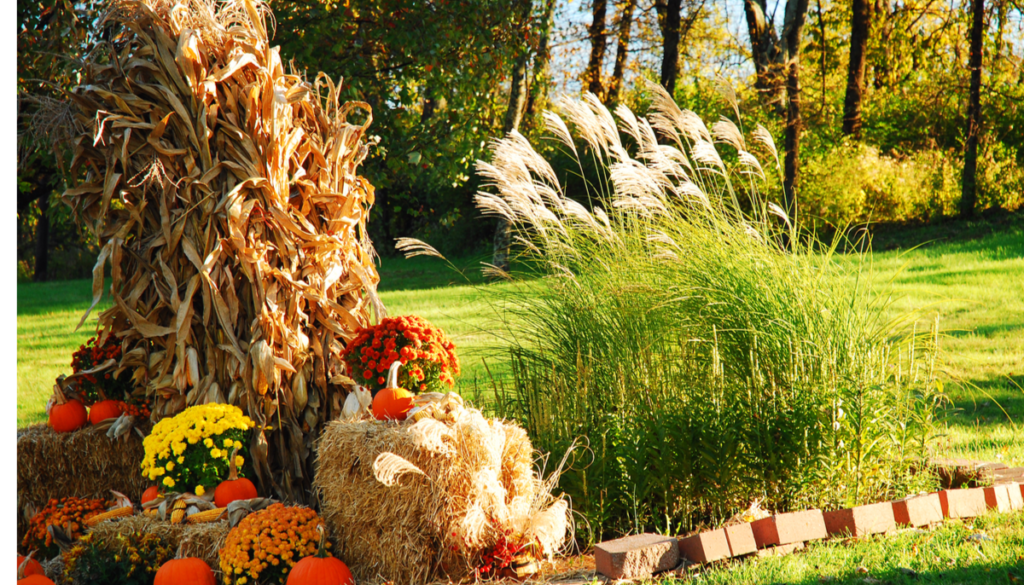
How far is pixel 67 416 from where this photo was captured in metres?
3.49

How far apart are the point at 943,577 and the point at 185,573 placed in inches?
100

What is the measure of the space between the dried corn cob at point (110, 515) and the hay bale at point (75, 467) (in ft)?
1.40

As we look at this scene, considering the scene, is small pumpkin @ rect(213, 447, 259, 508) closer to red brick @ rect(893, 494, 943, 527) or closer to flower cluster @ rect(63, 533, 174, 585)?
flower cluster @ rect(63, 533, 174, 585)

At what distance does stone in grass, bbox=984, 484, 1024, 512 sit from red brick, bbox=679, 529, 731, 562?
135 cm

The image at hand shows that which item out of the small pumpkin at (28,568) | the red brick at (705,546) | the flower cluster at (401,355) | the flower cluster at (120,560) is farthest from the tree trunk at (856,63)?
the small pumpkin at (28,568)

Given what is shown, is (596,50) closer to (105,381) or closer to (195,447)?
(105,381)

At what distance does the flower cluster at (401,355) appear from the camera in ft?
10.2

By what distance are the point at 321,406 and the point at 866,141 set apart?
1340 centimetres

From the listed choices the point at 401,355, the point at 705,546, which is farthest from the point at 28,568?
the point at 705,546

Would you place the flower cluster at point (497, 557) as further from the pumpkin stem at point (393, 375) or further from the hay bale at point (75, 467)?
the hay bale at point (75, 467)

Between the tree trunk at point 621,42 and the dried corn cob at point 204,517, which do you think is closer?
the dried corn cob at point 204,517

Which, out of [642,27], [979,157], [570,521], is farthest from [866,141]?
[570,521]

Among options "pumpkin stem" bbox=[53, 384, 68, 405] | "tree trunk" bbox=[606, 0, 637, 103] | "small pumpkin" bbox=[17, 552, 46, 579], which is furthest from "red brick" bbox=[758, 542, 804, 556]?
"tree trunk" bbox=[606, 0, 637, 103]

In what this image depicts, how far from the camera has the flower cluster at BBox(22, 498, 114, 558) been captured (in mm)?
3068
